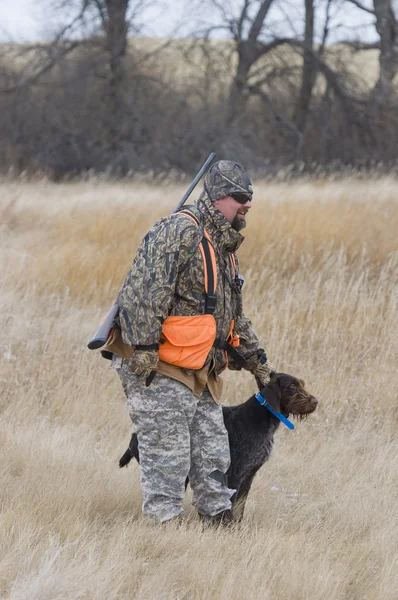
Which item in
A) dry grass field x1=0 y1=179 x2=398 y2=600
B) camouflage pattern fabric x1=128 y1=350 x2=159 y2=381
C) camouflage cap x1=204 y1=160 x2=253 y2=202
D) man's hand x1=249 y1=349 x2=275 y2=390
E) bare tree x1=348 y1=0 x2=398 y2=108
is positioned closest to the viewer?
dry grass field x1=0 y1=179 x2=398 y2=600

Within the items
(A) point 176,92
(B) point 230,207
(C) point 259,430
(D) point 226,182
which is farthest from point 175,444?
(A) point 176,92

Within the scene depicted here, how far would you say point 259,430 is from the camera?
15.1 feet

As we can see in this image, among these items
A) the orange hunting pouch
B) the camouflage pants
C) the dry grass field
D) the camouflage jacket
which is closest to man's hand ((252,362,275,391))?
the camouflage pants

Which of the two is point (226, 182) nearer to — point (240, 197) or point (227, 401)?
point (240, 197)

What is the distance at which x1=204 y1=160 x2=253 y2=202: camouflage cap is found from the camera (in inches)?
161

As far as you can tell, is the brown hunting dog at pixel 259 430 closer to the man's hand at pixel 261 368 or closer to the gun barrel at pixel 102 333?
the man's hand at pixel 261 368

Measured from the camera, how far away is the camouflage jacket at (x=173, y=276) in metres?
3.95

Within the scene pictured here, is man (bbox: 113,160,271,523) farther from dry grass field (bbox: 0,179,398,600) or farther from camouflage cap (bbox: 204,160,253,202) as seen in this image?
dry grass field (bbox: 0,179,398,600)

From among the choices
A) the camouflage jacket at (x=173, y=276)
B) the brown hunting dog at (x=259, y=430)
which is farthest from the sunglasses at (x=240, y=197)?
the brown hunting dog at (x=259, y=430)

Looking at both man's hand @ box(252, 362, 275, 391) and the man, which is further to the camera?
man's hand @ box(252, 362, 275, 391)

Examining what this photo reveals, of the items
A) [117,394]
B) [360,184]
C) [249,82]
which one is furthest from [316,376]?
[249,82]

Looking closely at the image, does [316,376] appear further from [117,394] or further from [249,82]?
[249,82]

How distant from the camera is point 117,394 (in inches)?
273

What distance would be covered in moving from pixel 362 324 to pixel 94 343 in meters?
4.47
